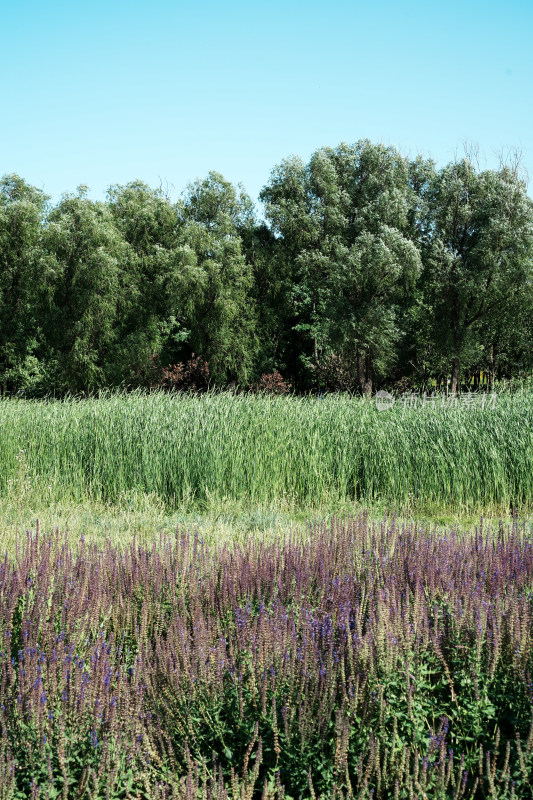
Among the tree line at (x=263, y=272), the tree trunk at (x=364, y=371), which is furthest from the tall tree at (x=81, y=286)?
the tree trunk at (x=364, y=371)

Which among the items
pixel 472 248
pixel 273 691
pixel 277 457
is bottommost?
pixel 273 691

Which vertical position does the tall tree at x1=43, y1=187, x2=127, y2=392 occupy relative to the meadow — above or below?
above

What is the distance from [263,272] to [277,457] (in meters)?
25.1

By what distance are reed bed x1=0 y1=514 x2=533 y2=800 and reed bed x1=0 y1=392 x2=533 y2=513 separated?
4858mm

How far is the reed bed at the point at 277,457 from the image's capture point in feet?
29.8

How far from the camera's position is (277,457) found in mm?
9516

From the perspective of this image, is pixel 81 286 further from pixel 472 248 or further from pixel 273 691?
pixel 273 691

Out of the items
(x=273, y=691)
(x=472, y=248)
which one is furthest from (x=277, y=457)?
(x=472, y=248)

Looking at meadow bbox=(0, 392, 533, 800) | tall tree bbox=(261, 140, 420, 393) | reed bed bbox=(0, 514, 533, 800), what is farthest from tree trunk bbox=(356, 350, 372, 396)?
reed bed bbox=(0, 514, 533, 800)

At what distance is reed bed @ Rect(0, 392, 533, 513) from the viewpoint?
907 cm

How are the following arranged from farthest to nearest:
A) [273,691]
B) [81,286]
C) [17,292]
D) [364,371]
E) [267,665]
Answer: [364,371]
[17,292]
[81,286]
[267,665]
[273,691]

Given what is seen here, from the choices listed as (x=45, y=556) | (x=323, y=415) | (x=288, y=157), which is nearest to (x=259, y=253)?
(x=288, y=157)

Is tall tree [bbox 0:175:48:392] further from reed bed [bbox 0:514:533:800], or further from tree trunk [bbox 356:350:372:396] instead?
reed bed [bbox 0:514:533:800]

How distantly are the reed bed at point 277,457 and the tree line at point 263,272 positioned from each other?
748 inches
